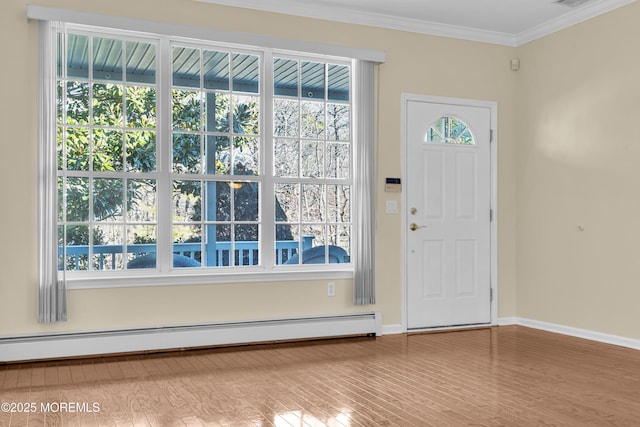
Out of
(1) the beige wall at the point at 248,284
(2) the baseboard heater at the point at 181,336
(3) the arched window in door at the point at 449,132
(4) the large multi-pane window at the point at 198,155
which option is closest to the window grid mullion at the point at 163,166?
(4) the large multi-pane window at the point at 198,155

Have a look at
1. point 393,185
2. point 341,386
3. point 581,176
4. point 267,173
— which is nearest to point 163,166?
point 267,173

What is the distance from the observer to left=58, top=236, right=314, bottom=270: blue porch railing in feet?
16.1

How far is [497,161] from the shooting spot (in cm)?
648

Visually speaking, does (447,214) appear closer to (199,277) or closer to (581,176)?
(581,176)

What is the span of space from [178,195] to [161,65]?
1096 mm

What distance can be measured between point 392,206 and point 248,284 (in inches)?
63.0

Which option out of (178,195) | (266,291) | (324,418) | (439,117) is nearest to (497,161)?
(439,117)

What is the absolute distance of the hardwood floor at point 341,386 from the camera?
11.0 ft

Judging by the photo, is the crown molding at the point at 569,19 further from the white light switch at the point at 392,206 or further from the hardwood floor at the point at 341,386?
the hardwood floor at the point at 341,386

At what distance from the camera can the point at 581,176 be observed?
227 inches

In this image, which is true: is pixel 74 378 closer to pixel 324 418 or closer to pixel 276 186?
pixel 324 418

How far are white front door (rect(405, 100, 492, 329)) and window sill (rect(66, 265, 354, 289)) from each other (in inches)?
32.6

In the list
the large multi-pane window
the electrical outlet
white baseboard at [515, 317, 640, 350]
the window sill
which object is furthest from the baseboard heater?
white baseboard at [515, 317, 640, 350]

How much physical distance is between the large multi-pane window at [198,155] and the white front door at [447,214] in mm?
711
